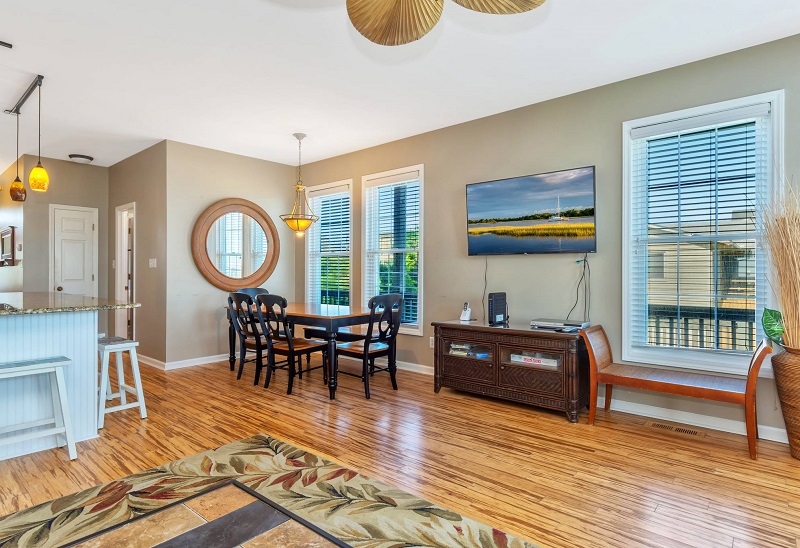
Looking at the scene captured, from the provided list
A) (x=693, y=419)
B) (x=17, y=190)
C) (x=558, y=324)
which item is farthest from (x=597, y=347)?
(x=17, y=190)

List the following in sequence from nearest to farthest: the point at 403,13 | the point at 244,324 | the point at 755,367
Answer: the point at 403,13 → the point at 755,367 → the point at 244,324

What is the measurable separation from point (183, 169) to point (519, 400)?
181 inches

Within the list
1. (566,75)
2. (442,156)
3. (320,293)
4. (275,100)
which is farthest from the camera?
(320,293)

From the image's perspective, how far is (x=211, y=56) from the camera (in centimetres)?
321

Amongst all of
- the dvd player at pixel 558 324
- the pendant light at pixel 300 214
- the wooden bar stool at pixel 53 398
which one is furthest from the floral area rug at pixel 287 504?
the pendant light at pixel 300 214

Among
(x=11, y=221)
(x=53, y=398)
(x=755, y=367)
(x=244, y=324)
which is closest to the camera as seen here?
(x=755, y=367)

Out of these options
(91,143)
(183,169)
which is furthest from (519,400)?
(91,143)

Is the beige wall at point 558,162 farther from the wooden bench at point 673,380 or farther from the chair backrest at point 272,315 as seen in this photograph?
the chair backrest at point 272,315

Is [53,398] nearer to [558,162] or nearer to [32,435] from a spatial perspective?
[32,435]

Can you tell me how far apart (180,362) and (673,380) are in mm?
5023

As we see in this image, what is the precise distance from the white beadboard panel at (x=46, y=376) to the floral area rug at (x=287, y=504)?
78cm

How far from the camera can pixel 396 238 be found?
5.29 metres

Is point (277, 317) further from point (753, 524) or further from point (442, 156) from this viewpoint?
point (753, 524)

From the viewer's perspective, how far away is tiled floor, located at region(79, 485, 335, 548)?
1.59 metres
